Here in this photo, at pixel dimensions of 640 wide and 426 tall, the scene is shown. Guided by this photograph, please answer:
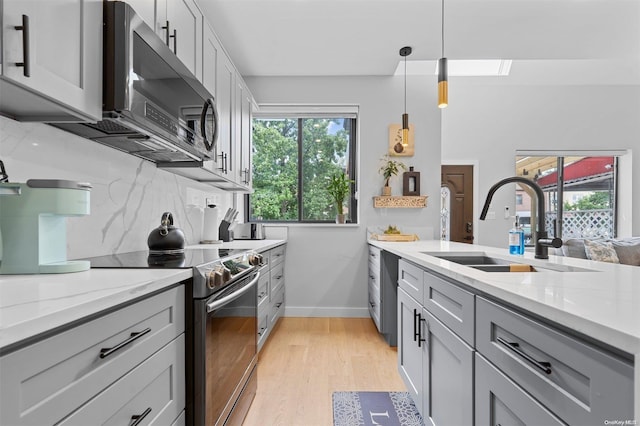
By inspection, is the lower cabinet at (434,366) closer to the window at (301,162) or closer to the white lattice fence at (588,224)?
the window at (301,162)

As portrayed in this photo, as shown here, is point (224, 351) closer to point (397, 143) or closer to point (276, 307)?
point (276, 307)

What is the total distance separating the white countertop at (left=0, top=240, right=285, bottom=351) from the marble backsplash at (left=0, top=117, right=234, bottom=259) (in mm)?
233

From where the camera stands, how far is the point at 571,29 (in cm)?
276

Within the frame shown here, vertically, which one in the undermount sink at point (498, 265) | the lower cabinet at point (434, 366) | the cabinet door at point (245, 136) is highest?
the cabinet door at point (245, 136)

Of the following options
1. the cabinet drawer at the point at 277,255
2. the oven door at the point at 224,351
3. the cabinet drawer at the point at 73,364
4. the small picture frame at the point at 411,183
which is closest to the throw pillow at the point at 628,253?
the small picture frame at the point at 411,183

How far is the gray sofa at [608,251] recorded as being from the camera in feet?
9.70

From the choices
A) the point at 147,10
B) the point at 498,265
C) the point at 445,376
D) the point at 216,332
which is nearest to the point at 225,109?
the point at 147,10

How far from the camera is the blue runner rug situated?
5.58 ft

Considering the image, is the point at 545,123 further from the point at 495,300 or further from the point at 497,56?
the point at 495,300

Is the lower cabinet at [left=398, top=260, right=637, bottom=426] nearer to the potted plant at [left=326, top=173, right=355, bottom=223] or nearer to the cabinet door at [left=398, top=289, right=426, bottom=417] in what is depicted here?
the cabinet door at [left=398, top=289, right=426, bottom=417]

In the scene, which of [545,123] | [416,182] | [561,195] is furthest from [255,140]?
[561,195]

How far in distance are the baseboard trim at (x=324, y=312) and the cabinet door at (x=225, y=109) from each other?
184 cm

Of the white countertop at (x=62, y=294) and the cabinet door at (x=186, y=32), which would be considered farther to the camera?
the cabinet door at (x=186, y=32)

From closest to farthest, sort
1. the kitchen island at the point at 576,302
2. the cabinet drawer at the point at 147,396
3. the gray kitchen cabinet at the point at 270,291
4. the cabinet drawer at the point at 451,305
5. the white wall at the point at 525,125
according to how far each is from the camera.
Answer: the kitchen island at the point at 576,302
the cabinet drawer at the point at 147,396
the cabinet drawer at the point at 451,305
the gray kitchen cabinet at the point at 270,291
the white wall at the point at 525,125
